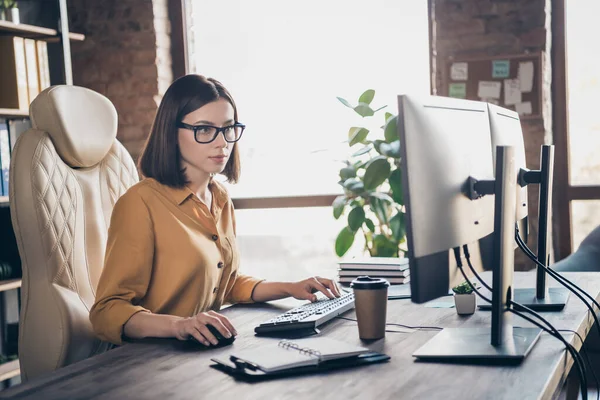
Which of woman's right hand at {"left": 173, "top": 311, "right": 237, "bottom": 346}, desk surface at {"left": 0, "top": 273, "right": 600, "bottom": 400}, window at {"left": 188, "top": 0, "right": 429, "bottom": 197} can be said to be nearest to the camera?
desk surface at {"left": 0, "top": 273, "right": 600, "bottom": 400}

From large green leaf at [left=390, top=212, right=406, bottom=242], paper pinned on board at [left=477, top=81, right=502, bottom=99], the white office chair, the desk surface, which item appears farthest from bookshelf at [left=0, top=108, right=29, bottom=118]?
paper pinned on board at [left=477, top=81, right=502, bottom=99]

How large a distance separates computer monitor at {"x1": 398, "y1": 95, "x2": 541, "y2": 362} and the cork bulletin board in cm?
239

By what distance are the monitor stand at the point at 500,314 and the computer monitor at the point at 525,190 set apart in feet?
0.57

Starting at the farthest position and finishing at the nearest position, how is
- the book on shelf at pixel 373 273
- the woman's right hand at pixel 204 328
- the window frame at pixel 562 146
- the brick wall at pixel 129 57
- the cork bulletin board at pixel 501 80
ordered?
1. the brick wall at pixel 129 57
2. the window frame at pixel 562 146
3. the cork bulletin board at pixel 501 80
4. the book on shelf at pixel 373 273
5. the woman's right hand at pixel 204 328

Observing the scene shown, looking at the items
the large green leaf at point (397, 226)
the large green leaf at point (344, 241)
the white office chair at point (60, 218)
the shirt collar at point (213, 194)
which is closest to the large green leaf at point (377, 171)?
the large green leaf at point (397, 226)

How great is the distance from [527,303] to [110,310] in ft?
3.25

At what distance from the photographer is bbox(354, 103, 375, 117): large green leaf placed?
11.6ft

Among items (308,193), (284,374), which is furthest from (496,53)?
(284,374)

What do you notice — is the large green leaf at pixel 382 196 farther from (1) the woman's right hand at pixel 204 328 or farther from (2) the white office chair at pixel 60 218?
(1) the woman's right hand at pixel 204 328

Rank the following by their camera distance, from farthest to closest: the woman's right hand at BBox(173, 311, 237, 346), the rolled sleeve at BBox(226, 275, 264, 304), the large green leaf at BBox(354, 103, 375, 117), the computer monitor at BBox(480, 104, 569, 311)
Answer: the large green leaf at BBox(354, 103, 375, 117)
the rolled sleeve at BBox(226, 275, 264, 304)
the computer monitor at BBox(480, 104, 569, 311)
the woman's right hand at BBox(173, 311, 237, 346)

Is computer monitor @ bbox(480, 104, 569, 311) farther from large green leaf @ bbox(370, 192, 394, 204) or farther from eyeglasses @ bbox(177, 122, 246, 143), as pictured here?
large green leaf @ bbox(370, 192, 394, 204)

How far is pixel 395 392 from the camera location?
1.08 m

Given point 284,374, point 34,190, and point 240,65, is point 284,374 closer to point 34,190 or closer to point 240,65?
point 34,190

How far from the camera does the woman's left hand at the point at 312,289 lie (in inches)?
70.8
